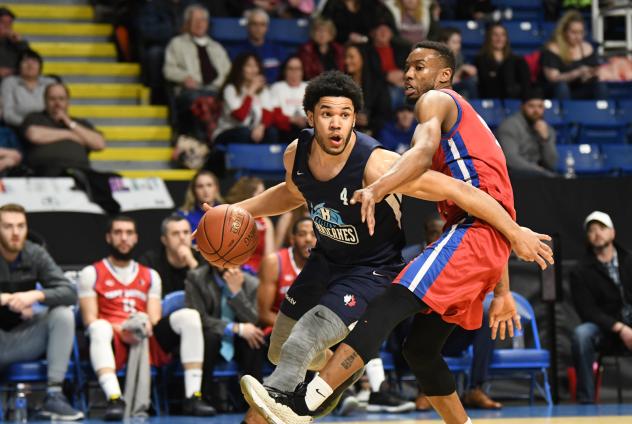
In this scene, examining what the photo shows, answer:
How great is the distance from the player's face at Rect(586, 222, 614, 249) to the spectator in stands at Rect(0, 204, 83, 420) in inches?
161

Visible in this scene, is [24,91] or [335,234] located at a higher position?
[24,91]

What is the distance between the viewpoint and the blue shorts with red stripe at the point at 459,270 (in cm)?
479

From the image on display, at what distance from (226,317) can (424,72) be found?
12.7ft

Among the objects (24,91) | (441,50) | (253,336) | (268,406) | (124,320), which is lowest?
(253,336)

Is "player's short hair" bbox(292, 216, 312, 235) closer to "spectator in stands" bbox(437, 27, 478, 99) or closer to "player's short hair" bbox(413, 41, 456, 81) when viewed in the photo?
"player's short hair" bbox(413, 41, 456, 81)

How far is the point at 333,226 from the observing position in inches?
208

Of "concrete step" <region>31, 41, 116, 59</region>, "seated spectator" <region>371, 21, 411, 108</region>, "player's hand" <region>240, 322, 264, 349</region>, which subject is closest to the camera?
"player's hand" <region>240, 322, 264, 349</region>

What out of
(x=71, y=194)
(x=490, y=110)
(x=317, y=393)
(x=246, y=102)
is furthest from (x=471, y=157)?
(x=490, y=110)

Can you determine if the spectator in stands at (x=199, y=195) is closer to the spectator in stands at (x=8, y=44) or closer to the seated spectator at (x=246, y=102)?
the seated spectator at (x=246, y=102)

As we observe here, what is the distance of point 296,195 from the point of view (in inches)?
220

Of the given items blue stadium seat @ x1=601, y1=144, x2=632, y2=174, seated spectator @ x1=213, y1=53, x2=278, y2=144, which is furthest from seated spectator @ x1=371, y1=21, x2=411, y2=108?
blue stadium seat @ x1=601, y1=144, x2=632, y2=174

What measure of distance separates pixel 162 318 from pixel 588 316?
133 inches

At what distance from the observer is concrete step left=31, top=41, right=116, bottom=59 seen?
11758 mm

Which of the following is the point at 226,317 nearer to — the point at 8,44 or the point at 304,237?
the point at 304,237
